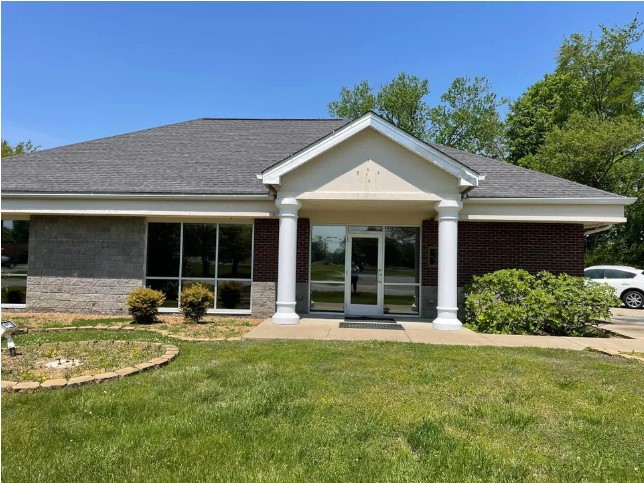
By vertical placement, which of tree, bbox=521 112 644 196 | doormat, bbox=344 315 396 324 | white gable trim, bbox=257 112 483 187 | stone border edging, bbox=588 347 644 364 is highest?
tree, bbox=521 112 644 196

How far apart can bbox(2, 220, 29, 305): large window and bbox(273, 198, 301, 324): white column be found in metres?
7.85

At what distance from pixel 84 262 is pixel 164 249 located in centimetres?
223

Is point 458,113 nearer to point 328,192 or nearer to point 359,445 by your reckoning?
point 328,192

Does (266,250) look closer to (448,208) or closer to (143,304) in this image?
(143,304)

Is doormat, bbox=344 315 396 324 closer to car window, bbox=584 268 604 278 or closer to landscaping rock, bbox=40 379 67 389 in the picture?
landscaping rock, bbox=40 379 67 389

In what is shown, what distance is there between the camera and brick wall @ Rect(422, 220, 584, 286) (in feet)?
40.6

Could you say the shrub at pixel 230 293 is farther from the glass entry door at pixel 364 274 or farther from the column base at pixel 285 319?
the glass entry door at pixel 364 274

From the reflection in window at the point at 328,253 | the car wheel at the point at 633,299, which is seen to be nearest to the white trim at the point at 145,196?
the reflection in window at the point at 328,253

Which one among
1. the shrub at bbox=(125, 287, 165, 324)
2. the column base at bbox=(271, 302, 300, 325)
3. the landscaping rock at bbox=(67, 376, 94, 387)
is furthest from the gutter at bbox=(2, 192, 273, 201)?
the landscaping rock at bbox=(67, 376, 94, 387)

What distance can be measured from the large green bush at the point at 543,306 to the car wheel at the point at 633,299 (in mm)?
10591

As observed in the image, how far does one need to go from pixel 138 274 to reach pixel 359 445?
34.1 ft

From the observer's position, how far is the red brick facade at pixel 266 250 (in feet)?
41.9

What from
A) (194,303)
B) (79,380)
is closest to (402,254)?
(194,303)

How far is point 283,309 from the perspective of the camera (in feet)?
36.4
